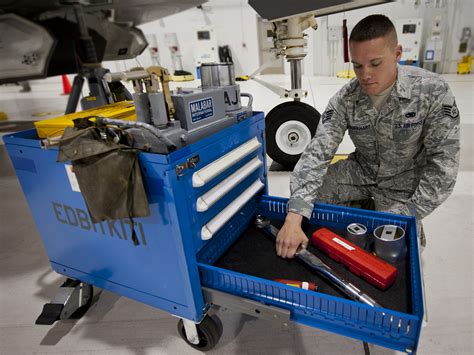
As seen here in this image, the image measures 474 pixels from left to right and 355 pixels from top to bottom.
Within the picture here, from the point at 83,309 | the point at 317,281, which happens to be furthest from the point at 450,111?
the point at 83,309

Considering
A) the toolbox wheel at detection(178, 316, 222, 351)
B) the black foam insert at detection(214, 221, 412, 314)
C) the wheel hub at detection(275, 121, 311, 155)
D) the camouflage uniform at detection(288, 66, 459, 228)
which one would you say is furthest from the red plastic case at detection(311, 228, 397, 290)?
the wheel hub at detection(275, 121, 311, 155)

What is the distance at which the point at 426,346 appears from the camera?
0.97m

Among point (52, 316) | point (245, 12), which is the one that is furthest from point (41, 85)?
point (52, 316)

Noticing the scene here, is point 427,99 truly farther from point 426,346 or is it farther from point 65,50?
point 65,50

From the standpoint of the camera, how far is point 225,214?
36.5 inches

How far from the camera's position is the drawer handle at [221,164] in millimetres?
771

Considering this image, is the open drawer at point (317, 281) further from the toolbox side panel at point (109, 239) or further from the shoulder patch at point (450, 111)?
the shoulder patch at point (450, 111)

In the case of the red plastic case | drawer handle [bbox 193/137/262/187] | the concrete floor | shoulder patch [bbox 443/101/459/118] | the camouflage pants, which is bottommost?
the concrete floor

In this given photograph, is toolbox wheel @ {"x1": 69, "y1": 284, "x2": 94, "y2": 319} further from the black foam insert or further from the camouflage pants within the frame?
the camouflage pants

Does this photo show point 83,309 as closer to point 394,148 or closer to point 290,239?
point 290,239

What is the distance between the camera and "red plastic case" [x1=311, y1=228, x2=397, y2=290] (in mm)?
772

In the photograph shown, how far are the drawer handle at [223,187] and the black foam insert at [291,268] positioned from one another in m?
0.23

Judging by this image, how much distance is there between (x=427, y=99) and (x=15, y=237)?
2.19 metres

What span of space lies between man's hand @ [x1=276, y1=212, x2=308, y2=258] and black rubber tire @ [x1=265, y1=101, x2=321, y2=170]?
1.30 meters
